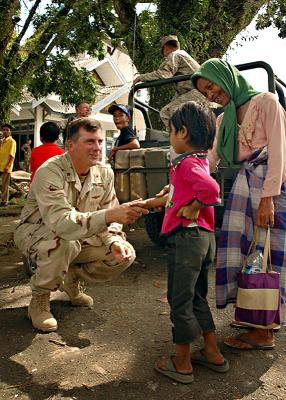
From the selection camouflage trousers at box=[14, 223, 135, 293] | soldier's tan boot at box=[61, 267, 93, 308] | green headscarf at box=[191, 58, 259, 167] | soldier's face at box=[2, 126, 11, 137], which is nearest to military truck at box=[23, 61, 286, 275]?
soldier's tan boot at box=[61, 267, 93, 308]

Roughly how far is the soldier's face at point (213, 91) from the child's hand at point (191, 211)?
31.4 inches

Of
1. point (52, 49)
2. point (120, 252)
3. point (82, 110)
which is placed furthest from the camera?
point (52, 49)

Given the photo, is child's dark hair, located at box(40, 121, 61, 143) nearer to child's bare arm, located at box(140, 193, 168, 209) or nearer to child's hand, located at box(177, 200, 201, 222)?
child's bare arm, located at box(140, 193, 168, 209)

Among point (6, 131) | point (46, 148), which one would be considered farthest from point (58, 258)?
point (6, 131)

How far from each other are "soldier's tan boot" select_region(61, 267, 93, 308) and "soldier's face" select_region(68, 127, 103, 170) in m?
0.81

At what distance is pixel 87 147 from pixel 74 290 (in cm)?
109

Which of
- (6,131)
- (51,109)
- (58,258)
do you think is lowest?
(58,258)

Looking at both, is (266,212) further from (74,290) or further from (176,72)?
(176,72)

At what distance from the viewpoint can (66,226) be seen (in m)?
2.55

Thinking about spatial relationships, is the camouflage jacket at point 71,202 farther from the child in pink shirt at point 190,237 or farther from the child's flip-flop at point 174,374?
the child's flip-flop at point 174,374

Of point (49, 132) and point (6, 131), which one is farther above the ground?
point (6, 131)

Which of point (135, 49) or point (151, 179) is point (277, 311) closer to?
point (151, 179)

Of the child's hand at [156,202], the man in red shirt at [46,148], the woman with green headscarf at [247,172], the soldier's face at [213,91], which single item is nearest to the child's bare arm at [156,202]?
the child's hand at [156,202]

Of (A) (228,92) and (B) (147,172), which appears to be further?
(B) (147,172)
